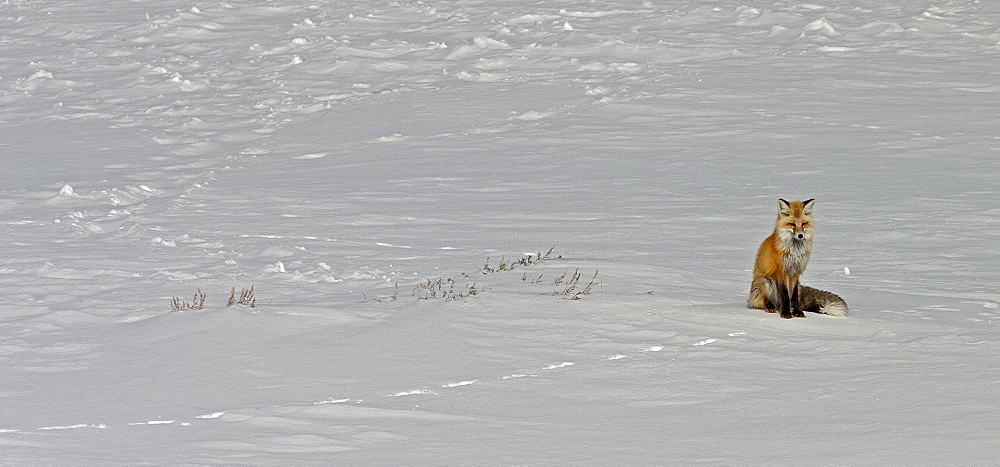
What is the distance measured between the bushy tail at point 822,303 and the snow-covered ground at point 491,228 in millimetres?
101

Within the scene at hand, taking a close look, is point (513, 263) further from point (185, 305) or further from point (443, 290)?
point (185, 305)

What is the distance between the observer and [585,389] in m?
5.78

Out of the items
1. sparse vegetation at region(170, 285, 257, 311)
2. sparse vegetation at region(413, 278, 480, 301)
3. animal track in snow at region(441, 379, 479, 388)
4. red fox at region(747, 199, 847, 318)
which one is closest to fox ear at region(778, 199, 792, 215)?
red fox at region(747, 199, 847, 318)

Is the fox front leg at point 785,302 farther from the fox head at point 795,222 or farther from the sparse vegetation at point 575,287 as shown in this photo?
the sparse vegetation at point 575,287

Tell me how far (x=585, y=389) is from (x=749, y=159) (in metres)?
9.33

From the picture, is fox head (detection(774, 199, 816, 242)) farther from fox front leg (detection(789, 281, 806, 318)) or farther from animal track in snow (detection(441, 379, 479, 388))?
animal track in snow (detection(441, 379, 479, 388))

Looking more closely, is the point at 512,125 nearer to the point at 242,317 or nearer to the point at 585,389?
the point at 242,317

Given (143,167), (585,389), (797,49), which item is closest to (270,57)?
(143,167)

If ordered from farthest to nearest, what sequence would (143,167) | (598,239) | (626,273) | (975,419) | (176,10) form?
1. (176,10)
2. (143,167)
3. (598,239)
4. (626,273)
5. (975,419)

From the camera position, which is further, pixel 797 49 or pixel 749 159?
pixel 797 49

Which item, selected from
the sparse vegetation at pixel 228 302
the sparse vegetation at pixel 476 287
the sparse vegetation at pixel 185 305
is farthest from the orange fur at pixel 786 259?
the sparse vegetation at pixel 185 305

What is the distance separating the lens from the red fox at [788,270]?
6.94m

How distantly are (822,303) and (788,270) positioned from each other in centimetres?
48

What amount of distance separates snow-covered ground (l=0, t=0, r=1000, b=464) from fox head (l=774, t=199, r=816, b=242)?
54cm
